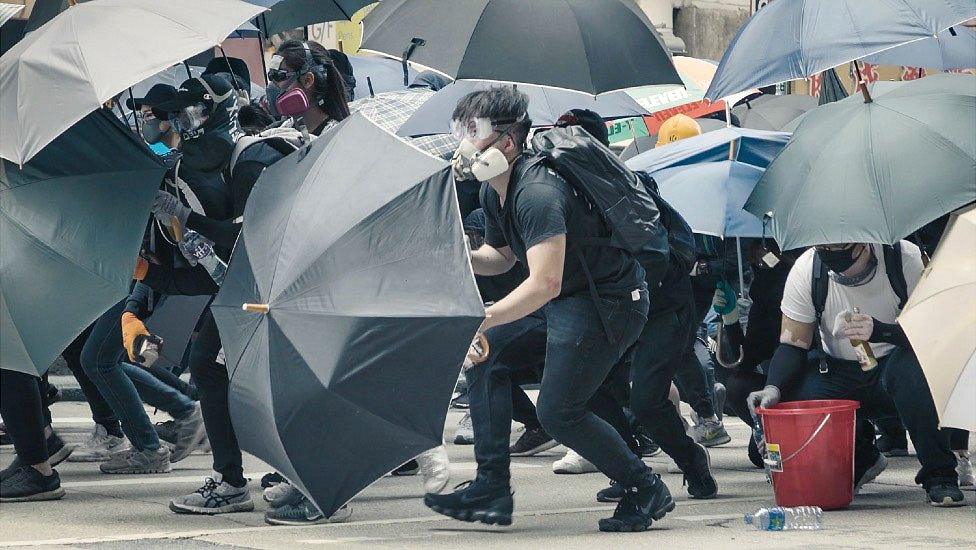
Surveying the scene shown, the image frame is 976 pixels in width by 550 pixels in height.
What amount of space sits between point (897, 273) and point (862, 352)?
0.39 metres

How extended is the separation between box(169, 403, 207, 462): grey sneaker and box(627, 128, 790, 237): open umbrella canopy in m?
2.79

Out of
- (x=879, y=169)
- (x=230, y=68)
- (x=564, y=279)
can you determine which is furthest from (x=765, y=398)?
(x=230, y=68)

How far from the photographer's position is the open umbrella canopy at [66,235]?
6730mm

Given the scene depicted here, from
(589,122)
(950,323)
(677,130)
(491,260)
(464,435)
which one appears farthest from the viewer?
(677,130)

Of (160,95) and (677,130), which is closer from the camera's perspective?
(160,95)

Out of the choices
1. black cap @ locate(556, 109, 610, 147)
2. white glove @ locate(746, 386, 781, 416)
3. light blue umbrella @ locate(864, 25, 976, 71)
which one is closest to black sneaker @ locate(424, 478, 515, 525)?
white glove @ locate(746, 386, 781, 416)

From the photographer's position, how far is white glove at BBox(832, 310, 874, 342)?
7.42 metres

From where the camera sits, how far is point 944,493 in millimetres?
7469

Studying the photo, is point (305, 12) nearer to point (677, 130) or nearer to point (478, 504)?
point (677, 130)

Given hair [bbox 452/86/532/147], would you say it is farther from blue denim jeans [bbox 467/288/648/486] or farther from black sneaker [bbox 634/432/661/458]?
black sneaker [bbox 634/432/661/458]

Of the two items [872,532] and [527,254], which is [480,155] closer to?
[527,254]

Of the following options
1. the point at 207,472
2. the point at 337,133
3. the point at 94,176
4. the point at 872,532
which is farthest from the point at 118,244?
the point at 872,532

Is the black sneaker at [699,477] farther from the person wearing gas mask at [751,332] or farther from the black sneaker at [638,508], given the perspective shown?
the black sneaker at [638,508]

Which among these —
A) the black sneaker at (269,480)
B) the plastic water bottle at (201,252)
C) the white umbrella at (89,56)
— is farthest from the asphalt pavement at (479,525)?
the white umbrella at (89,56)
